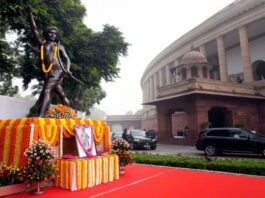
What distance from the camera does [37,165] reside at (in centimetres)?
545

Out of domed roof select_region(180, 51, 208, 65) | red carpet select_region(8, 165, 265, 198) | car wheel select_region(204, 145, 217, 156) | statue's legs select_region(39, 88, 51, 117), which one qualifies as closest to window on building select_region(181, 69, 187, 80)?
domed roof select_region(180, 51, 208, 65)

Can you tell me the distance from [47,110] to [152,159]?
17.9ft

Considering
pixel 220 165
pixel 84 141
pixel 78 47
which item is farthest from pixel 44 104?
pixel 78 47

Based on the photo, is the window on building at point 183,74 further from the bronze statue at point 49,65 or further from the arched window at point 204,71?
the bronze statue at point 49,65

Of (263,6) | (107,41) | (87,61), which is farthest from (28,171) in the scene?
(263,6)

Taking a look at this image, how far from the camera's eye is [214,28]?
33.9 m

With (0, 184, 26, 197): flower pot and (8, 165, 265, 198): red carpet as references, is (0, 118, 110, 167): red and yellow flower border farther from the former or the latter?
(8, 165, 265, 198): red carpet

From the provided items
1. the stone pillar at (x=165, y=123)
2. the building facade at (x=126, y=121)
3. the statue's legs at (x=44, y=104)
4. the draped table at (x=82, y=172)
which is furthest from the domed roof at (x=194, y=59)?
the building facade at (x=126, y=121)

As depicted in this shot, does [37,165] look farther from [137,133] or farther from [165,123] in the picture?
[165,123]

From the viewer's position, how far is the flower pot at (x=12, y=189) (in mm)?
5211

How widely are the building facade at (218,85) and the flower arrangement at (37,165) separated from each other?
16.4 m

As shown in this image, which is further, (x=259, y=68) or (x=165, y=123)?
(x=259, y=68)

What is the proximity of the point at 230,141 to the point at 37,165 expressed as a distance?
12.2 m

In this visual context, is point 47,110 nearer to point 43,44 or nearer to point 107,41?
point 43,44
